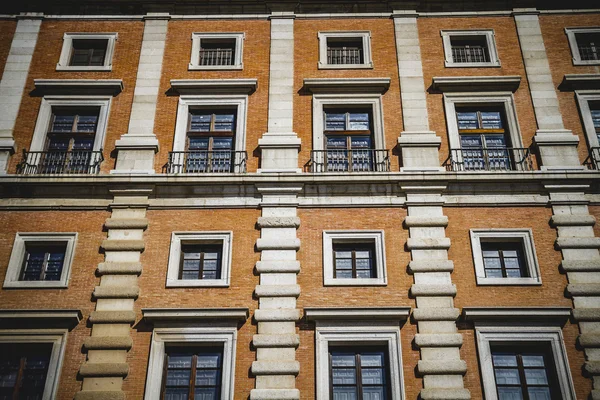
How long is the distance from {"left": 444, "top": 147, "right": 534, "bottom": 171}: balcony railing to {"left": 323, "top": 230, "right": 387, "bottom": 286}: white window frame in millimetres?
3432

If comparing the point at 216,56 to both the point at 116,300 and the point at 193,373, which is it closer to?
the point at 116,300

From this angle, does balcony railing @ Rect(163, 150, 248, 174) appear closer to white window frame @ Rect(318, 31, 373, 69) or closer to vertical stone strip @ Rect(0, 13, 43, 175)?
white window frame @ Rect(318, 31, 373, 69)

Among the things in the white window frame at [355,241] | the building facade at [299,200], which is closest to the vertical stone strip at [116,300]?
the building facade at [299,200]

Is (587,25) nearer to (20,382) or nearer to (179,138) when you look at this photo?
(179,138)

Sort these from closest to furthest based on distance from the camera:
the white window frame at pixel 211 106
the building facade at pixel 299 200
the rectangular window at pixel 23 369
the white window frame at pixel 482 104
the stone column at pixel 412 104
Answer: the rectangular window at pixel 23 369, the building facade at pixel 299 200, the stone column at pixel 412 104, the white window frame at pixel 482 104, the white window frame at pixel 211 106

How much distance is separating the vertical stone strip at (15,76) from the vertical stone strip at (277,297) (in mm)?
8159

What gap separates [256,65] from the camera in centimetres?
2123

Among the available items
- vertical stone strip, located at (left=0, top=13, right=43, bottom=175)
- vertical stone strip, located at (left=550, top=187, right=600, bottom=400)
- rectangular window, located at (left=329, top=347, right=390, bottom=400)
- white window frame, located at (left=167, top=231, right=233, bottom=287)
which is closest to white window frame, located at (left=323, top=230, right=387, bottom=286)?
rectangular window, located at (left=329, top=347, right=390, bottom=400)

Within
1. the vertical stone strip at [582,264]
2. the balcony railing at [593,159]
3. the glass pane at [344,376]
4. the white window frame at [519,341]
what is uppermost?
the balcony railing at [593,159]

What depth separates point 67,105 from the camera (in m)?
20.4

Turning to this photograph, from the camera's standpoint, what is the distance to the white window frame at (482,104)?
19469mm

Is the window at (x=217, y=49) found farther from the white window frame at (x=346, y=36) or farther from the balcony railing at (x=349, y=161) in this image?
the balcony railing at (x=349, y=161)

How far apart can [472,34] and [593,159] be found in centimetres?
622

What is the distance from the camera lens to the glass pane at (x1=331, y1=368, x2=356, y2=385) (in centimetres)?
1562
